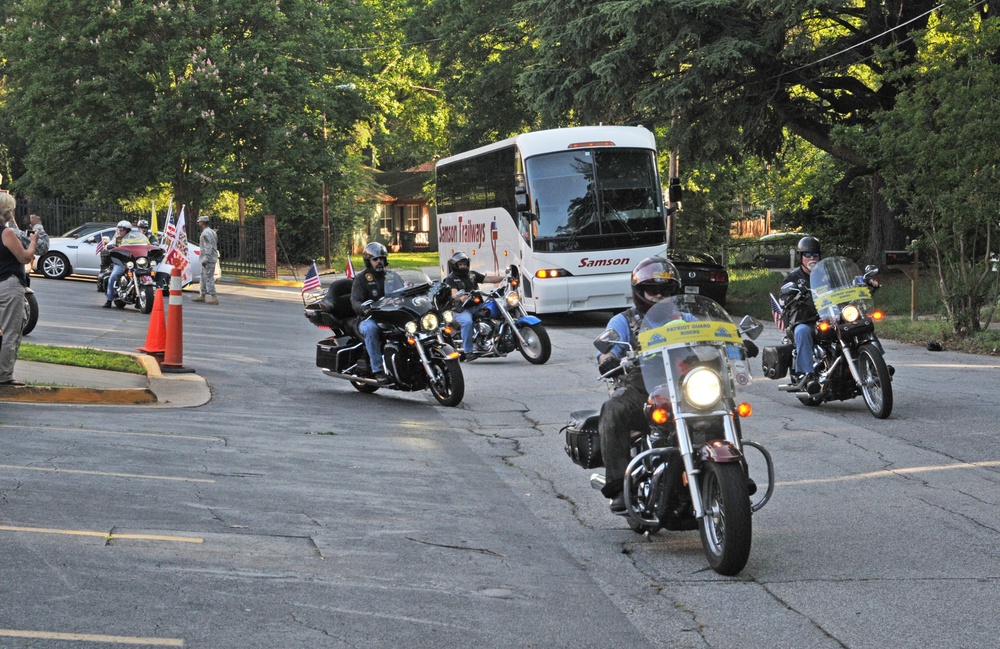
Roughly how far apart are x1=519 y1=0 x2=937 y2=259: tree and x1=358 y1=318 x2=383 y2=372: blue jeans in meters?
13.8

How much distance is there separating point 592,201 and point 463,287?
6.40 m

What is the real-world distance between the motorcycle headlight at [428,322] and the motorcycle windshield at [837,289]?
391 centimetres

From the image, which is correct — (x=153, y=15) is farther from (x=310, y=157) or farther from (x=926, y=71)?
(x=926, y=71)

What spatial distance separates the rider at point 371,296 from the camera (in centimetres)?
1362

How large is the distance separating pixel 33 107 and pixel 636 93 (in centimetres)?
1985

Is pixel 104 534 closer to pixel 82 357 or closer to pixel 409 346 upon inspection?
pixel 409 346

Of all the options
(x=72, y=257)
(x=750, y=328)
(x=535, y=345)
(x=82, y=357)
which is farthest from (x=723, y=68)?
(x=750, y=328)

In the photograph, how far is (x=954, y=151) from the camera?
19.0 m

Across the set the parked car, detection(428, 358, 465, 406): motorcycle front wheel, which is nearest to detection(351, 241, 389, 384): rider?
detection(428, 358, 465, 406): motorcycle front wheel

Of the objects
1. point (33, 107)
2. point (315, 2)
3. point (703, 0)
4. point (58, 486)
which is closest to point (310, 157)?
point (315, 2)

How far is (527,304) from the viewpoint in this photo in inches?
942

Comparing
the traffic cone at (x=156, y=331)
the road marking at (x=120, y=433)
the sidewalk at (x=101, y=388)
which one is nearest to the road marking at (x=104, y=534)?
the road marking at (x=120, y=433)

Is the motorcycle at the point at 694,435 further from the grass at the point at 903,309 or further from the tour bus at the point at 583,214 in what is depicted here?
the tour bus at the point at 583,214

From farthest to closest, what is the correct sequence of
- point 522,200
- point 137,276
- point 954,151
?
point 137,276, point 522,200, point 954,151
